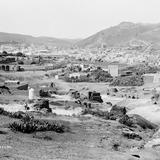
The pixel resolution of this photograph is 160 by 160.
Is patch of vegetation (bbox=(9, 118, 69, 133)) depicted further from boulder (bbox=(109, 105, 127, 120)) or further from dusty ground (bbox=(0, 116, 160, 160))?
boulder (bbox=(109, 105, 127, 120))

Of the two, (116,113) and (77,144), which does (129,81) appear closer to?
(116,113)

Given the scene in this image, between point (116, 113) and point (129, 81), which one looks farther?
point (129, 81)

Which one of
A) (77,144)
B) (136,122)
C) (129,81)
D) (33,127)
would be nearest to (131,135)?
(77,144)

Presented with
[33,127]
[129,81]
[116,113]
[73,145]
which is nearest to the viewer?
[73,145]

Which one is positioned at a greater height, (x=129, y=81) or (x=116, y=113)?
(x=116, y=113)

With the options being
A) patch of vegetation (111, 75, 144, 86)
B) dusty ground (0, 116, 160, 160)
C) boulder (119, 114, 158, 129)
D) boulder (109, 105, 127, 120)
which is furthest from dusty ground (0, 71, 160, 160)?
patch of vegetation (111, 75, 144, 86)

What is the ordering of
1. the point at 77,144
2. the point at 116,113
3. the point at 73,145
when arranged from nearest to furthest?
the point at 73,145 → the point at 77,144 → the point at 116,113

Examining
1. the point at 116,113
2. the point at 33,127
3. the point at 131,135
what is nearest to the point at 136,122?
the point at 116,113

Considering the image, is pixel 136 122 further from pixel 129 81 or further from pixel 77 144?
pixel 129 81

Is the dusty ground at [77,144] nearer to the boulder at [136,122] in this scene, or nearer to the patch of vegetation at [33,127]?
the patch of vegetation at [33,127]

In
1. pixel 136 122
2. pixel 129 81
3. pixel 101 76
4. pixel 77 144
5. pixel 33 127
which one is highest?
pixel 33 127

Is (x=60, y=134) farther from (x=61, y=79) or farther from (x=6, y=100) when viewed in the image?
(x=61, y=79)

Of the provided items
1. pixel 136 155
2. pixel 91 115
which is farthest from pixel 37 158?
pixel 91 115
